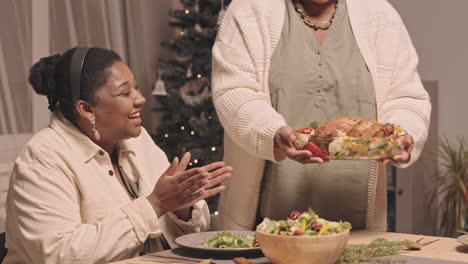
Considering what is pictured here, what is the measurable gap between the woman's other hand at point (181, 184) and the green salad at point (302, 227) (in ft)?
1.18

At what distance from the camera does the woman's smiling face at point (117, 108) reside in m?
2.21

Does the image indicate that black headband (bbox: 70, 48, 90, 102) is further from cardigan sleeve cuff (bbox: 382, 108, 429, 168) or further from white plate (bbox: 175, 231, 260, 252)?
cardigan sleeve cuff (bbox: 382, 108, 429, 168)

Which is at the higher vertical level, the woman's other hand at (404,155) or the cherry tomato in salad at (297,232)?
the woman's other hand at (404,155)

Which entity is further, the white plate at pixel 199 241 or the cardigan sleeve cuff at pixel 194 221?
the cardigan sleeve cuff at pixel 194 221

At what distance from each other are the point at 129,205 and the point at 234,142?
49 cm

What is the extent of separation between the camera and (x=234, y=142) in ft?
7.81

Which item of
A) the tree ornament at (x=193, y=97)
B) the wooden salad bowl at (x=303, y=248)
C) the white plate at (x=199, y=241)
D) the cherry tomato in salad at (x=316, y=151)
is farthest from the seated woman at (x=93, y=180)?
the tree ornament at (x=193, y=97)

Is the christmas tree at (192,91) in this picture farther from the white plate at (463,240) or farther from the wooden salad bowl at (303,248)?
the wooden salad bowl at (303,248)

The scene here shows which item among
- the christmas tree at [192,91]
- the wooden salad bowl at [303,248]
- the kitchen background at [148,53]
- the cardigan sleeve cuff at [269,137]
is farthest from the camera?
the christmas tree at [192,91]

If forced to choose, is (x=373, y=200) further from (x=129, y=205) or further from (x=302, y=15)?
(x=129, y=205)

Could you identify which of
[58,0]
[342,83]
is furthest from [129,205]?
[58,0]

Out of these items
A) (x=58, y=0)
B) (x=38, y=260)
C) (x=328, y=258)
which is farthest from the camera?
(x=58, y=0)

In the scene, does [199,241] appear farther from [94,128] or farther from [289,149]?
[94,128]

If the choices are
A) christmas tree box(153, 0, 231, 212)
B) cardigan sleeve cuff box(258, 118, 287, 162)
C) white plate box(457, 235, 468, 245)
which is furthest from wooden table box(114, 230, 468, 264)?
christmas tree box(153, 0, 231, 212)
